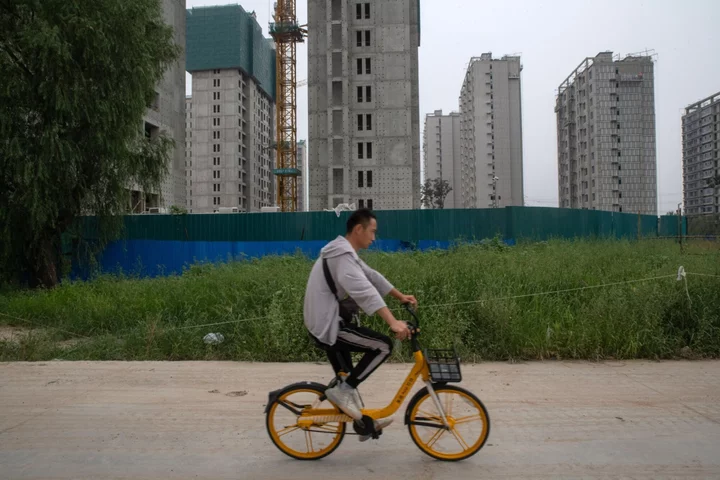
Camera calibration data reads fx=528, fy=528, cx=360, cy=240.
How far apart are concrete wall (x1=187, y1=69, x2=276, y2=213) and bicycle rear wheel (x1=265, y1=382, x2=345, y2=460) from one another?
92.7 meters

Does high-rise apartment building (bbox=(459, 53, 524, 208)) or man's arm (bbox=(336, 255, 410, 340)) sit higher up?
high-rise apartment building (bbox=(459, 53, 524, 208))

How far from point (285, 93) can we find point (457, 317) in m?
81.8

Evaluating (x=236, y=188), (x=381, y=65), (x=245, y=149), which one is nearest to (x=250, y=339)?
(x=381, y=65)

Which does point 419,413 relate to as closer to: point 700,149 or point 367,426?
point 367,426

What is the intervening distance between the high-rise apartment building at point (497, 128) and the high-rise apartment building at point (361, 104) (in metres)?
39.3

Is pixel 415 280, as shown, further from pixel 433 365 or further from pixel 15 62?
pixel 15 62

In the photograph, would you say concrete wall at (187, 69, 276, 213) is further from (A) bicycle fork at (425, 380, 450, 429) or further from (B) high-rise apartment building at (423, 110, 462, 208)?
(A) bicycle fork at (425, 380, 450, 429)

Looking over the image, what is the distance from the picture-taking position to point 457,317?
301 inches

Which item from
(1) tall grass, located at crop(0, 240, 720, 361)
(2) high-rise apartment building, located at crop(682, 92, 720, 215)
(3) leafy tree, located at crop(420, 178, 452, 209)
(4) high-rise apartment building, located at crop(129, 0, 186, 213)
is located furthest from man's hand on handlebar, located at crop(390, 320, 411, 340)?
(2) high-rise apartment building, located at crop(682, 92, 720, 215)

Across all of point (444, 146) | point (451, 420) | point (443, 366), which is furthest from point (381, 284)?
point (444, 146)

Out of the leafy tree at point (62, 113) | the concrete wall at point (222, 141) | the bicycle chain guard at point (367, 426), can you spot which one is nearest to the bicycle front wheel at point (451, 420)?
the bicycle chain guard at point (367, 426)

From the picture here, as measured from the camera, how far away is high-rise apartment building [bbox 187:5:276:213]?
96062 mm

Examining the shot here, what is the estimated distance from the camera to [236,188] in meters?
95.7

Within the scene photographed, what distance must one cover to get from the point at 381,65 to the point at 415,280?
157 feet
